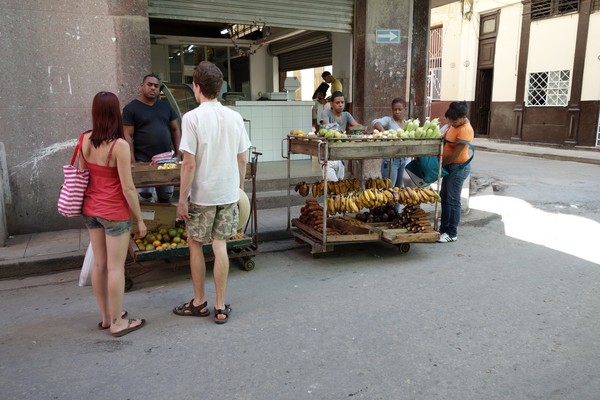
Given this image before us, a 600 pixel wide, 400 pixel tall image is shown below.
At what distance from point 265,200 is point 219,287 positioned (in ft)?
12.4

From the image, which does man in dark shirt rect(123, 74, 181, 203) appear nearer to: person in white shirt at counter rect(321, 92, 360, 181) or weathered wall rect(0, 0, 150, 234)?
weathered wall rect(0, 0, 150, 234)

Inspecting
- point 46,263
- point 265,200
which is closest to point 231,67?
point 265,200

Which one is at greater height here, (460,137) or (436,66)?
(436,66)

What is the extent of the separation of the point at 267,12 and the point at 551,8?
14116 mm

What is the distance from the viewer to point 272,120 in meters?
9.85

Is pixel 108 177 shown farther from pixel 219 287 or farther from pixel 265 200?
pixel 265 200

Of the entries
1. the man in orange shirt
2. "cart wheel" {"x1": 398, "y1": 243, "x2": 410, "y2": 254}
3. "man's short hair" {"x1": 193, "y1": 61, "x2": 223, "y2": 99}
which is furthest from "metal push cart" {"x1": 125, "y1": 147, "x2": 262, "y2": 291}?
the man in orange shirt

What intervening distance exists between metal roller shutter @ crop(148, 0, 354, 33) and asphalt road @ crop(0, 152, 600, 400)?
3.89 m

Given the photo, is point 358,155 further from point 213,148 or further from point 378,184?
point 213,148

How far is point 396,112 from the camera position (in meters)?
6.79

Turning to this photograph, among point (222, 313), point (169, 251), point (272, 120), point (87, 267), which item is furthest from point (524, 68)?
point (87, 267)

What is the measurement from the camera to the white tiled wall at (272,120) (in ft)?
31.5

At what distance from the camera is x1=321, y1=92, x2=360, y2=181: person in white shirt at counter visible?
6602mm

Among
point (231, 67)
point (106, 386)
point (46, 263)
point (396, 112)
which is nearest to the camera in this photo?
point (106, 386)
